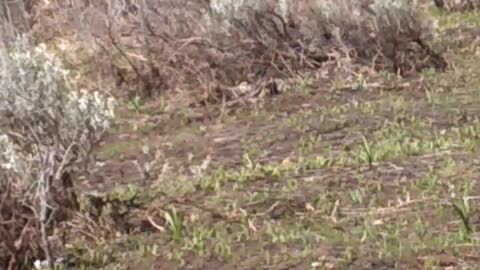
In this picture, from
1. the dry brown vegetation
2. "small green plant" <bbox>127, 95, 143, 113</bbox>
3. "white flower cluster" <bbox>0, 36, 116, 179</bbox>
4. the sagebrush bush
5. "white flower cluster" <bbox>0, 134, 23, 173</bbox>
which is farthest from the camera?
"small green plant" <bbox>127, 95, 143, 113</bbox>

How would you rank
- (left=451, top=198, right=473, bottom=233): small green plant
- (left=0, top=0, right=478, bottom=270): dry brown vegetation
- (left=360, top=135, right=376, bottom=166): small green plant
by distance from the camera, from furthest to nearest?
(left=0, top=0, right=478, bottom=270): dry brown vegetation < (left=360, top=135, right=376, bottom=166): small green plant < (left=451, top=198, right=473, bottom=233): small green plant

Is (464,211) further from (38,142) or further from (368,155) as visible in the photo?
(38,142)

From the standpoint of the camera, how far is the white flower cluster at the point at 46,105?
16.8 feet

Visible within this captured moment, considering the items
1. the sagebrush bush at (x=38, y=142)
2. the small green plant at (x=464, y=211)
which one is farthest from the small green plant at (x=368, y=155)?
the sagebrush bush at (x=38, y=142)

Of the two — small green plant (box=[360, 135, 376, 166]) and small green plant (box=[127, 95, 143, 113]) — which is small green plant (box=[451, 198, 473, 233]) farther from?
small green plant (box=[127, 95, 143, 113])

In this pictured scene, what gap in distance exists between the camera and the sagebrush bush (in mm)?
4512

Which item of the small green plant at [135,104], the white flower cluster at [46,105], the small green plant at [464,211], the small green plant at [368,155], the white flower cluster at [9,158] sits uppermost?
the white flower cluster at [46,105]

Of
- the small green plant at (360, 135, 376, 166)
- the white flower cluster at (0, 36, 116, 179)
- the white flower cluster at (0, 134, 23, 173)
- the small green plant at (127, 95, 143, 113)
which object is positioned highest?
the white flower cluster at (0, 36, 116, 179)

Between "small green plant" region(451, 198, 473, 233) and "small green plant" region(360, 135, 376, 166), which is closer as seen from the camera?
"small green plant" region(451, 198, 473, 233)

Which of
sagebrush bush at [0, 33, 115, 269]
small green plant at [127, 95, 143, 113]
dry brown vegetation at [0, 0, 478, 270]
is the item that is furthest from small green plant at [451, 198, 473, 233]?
small green plant at [127, 95, 143, 113]

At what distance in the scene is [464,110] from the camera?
22.0 feet

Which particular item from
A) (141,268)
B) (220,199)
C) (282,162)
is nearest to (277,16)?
(282,162)

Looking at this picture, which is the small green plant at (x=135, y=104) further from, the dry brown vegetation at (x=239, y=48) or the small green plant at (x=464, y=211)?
the small green plant at (x=464, y=211)

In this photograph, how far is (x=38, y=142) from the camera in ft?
16.8
